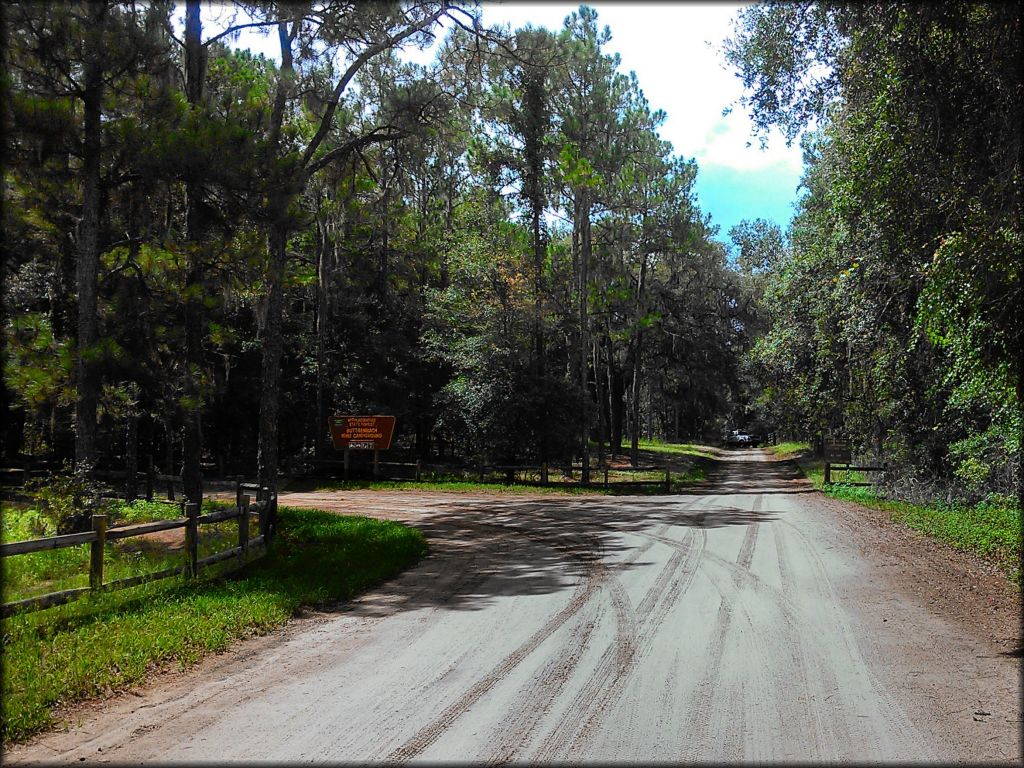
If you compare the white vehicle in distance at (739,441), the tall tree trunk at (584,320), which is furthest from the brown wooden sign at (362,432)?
the white vehicle in distance at (739,441)

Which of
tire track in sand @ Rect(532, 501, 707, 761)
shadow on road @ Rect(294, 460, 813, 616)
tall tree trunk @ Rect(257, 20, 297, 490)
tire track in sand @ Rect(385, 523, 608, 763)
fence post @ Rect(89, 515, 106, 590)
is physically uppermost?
tall tree trunk @ Rect(257, 20, 297, 490)

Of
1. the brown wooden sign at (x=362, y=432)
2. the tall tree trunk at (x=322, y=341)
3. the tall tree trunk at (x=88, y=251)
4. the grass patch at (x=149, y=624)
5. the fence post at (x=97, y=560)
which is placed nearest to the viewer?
the grass patch at (x=149, y=624)

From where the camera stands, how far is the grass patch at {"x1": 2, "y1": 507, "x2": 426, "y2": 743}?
5.01 metres

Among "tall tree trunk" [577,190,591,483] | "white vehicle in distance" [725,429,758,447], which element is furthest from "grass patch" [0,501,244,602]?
"white vehicle in distance" [725,429,758,447]

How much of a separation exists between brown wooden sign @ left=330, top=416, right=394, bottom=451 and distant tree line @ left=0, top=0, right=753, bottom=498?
2.63m

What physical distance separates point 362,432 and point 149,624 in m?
19.9

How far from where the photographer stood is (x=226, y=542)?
10117 millimetres

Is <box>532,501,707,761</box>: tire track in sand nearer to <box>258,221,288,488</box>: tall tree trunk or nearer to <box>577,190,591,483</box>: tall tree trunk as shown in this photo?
<box>258,221,288,488</box>: tall tree trunk

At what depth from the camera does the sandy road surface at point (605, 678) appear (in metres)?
4.20

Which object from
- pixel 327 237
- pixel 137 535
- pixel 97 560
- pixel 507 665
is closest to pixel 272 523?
pixel 137 535

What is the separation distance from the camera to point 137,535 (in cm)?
869

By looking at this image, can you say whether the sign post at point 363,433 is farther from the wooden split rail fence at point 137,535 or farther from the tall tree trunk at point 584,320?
the wooden split rail fence at point 137,535

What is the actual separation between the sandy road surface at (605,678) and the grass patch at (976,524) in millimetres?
1837

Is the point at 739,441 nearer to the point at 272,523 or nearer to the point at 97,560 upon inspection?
the point at 272,523
